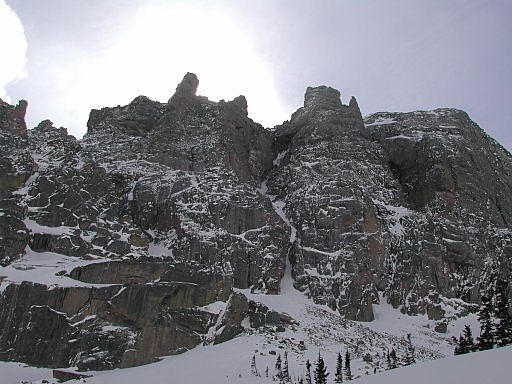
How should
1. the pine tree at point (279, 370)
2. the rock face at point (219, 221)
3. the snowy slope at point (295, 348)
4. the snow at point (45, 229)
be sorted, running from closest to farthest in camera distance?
the pine tree at point (279, 370)
the snowy slope at point (295, 348)
the rock face at point (219, 221)
the snow at point (45, 229)

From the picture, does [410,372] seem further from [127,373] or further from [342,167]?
[342,167]

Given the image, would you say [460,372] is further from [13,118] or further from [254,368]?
[13,118]

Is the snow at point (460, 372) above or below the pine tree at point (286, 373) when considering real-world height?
above

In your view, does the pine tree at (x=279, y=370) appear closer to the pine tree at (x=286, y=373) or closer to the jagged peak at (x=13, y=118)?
the pine tree at (x=286, y=373)

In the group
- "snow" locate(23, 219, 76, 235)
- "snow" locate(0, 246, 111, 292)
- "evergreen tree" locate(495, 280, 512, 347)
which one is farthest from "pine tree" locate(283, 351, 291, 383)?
"snow" locate(23, 219, 76, 235)

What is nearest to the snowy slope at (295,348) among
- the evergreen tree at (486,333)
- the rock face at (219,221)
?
the rock face at (219,221)

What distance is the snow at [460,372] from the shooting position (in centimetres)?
1225

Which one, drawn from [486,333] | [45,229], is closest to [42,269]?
[45,229]

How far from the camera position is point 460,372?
1295 centimetres

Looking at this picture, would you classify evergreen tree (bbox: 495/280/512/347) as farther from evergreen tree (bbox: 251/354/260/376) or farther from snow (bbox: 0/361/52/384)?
snow (bbox: 0/361/52/384)

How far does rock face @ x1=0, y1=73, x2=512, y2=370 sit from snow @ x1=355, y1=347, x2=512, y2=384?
5153 cm

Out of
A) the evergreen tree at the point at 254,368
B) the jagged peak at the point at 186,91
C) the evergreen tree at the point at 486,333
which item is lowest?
the evergreen tree at the point at 254,368

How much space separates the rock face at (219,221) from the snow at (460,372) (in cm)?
5153

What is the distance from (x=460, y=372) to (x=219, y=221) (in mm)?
73820
